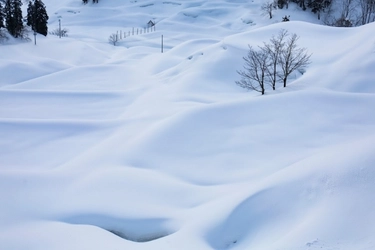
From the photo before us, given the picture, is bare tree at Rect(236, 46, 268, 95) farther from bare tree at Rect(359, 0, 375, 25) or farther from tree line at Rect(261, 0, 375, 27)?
tree line at Rect(261, 0, 375, 27)

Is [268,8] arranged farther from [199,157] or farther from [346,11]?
[199,157]

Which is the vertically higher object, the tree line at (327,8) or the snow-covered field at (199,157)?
the tree line at (327,8)

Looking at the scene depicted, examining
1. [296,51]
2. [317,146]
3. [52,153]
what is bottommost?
[52,153]

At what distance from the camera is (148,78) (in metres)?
27.1

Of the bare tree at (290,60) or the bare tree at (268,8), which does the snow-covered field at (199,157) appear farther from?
the bare tree at (268,8)

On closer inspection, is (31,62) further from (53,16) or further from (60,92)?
(53,16)

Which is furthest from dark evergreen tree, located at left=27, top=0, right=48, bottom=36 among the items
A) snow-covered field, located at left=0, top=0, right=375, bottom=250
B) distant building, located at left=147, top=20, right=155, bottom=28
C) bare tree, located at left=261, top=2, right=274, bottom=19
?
bare tree, located at left=261, top=2, right=274, bottom=19

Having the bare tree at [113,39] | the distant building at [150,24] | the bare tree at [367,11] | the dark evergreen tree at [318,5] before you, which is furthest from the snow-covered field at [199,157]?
the distant building at [150,24]

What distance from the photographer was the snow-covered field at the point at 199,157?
22.7 feet

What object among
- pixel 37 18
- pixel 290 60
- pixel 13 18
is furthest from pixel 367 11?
pixel 13 18

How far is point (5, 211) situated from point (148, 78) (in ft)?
63.6

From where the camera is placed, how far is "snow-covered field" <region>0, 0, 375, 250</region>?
6926mm

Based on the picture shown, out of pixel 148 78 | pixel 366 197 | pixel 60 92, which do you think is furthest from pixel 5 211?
pixel 148 78

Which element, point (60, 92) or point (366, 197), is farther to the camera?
point (60, 92)
